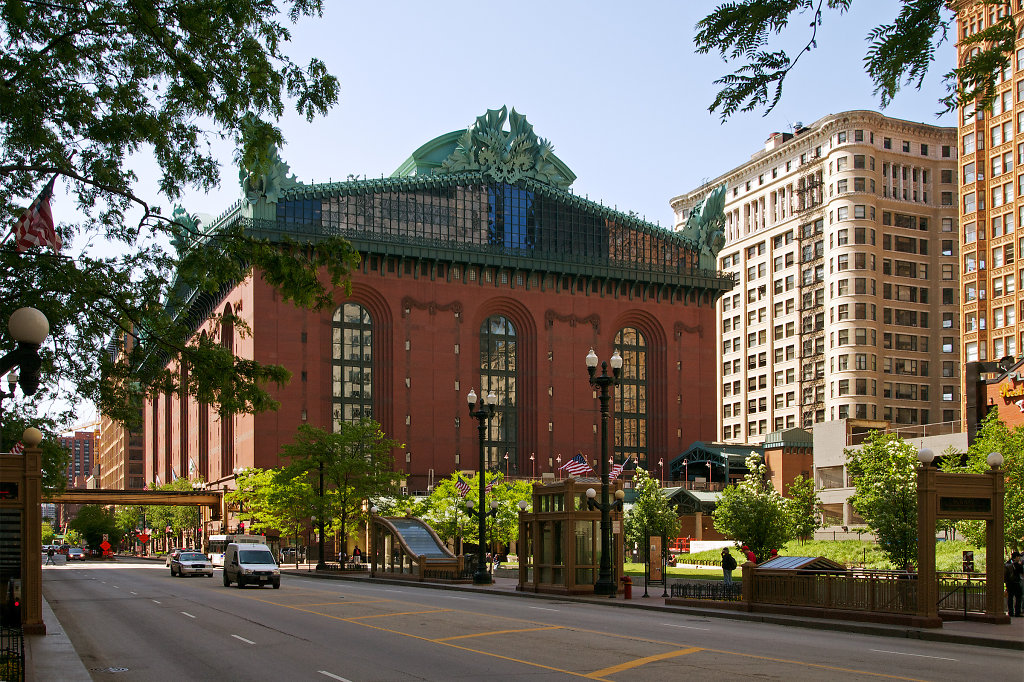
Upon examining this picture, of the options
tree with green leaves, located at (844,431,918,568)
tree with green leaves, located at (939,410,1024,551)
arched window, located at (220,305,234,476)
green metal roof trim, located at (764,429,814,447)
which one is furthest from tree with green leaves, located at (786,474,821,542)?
arched window, located at (220,305,234,476)

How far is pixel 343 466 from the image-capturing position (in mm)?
71500

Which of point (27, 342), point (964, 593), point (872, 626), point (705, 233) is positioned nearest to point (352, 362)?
point (705, 233)

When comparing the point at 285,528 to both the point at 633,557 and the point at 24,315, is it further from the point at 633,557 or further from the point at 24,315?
the point at 24,315

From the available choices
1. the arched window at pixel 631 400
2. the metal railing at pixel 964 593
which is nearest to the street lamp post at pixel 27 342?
the metal railing at pixel 964 593

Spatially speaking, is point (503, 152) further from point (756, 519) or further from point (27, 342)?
point (27, 342)

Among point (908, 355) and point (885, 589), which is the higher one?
point (908, 355)

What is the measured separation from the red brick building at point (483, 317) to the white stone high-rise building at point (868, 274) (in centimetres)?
2208

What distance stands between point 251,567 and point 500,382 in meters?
61.8

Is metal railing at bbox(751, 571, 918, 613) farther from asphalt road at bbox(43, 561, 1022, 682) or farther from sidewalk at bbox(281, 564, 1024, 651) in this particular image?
asphalt road at bbox(43, 561, 1022, 682)

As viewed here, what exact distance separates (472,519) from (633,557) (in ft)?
51.2

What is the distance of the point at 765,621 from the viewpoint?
2877 cm

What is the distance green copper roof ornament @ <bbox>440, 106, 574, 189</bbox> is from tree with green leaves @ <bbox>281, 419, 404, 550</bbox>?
38790 mm

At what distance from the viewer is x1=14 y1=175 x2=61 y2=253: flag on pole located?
1789cm

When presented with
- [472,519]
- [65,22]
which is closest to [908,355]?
[472,519]
